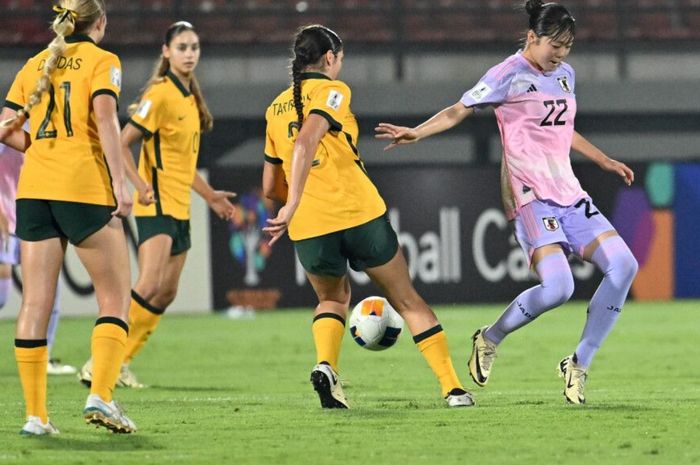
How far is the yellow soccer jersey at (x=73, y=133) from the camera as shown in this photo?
6.21 m

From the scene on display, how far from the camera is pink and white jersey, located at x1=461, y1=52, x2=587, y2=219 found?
7.58 metres

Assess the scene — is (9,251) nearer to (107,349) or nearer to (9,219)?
(9,219)

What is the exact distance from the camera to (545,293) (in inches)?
294

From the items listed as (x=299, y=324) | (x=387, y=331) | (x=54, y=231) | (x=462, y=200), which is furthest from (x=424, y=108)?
(x=54, y=231)

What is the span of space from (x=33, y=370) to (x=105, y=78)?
51.1 inches

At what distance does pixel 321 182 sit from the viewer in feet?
24.0

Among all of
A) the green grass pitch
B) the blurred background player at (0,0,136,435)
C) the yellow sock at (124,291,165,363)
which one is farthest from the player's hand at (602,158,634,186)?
the yellow sock at (124,291,165,363)

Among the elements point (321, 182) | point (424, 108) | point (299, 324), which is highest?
point (321, 182)

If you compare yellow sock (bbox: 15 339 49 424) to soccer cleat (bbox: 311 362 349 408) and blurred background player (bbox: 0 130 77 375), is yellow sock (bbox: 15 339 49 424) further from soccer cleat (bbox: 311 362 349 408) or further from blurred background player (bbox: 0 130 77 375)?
blurred background player (bbox: 0 130 77 375)

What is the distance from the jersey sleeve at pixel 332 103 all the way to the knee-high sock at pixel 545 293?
1.33 meters

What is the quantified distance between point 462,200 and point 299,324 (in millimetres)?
3438

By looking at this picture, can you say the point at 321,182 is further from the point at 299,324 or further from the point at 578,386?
the point at 299,324

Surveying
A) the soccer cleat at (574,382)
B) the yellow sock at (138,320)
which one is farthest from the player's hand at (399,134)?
the yellow sock at (138,320)

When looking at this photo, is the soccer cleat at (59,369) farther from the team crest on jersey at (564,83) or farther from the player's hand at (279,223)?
the team crest on jersey at (564,83)
